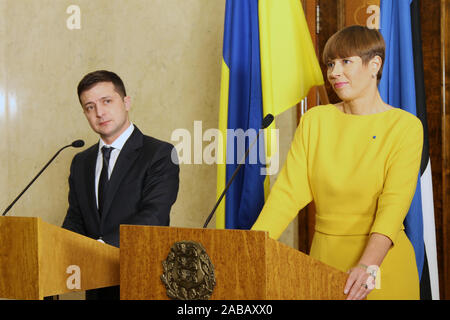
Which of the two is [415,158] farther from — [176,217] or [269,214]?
[176,217]

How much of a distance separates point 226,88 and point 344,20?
2.64 feet

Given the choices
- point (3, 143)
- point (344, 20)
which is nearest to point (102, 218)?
point (344, 20)

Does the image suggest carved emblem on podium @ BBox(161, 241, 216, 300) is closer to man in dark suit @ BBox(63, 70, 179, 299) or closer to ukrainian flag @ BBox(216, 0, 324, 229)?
man in dark suit @ BBox(63, 70, 179, 299)

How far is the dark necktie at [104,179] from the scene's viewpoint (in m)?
2.81

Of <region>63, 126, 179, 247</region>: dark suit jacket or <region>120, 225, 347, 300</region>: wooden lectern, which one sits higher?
<region>63, 126, 179, 247</region>: dark suit jacket

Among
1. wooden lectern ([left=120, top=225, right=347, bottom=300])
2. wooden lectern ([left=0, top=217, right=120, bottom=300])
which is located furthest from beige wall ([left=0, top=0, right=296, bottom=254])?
wooden lectern ([left=120, top=225, right=347, bottom=300])

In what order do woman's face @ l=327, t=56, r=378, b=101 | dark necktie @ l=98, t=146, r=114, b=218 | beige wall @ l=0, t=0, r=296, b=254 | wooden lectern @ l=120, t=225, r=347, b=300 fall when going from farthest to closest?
beige wall @ l=0, t=0, r=296, b=254 → dark necktie @ l=98, t=146, r=114, b=218 → woman's face @ l=327, t=56, r=378, b=101 → wooden lectern @ l=120, t=225, r=347, b=300

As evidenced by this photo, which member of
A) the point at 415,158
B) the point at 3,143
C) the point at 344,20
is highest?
the point at 344,20

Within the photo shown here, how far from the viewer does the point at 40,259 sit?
1.94m

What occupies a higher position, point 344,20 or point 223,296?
point 344,20

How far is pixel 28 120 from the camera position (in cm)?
490

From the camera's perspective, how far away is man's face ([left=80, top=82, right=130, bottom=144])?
292 centimetres

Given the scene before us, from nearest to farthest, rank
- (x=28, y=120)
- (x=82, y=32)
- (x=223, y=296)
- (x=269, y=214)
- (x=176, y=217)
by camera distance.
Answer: (x=223, y=296) → (x=269, y=214) → (x=176, y=217) → (x=82, y=32) → (x=28, y=120)

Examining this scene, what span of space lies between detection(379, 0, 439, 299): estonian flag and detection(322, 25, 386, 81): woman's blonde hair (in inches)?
24.2
